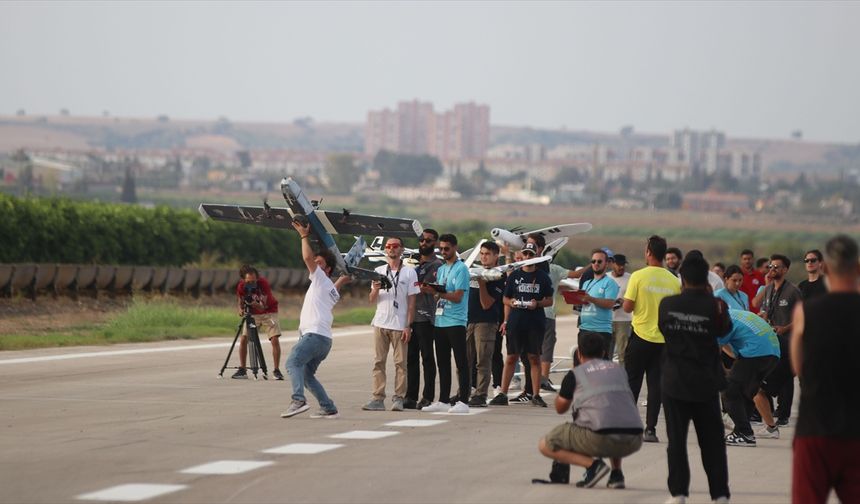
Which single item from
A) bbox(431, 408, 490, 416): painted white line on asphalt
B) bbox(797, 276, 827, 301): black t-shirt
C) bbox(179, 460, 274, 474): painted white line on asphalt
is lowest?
bbox(431, 408, 490, 416): painted white line on asphalt

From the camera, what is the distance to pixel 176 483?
11.4 metres

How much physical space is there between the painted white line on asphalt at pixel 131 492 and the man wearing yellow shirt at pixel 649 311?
5.14 metres

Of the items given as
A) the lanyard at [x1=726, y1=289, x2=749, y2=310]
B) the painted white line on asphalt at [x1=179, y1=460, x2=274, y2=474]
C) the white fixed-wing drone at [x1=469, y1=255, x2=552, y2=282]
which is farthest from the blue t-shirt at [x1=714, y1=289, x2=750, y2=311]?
the painted white line on asphalt at [x1=179, y1=460, x2=274, y2=474]

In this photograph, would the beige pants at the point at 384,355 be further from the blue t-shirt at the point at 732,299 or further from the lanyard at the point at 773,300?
the lanyard at the point at 773,300

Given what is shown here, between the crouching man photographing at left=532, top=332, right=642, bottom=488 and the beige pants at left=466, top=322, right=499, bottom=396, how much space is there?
625 centimetres

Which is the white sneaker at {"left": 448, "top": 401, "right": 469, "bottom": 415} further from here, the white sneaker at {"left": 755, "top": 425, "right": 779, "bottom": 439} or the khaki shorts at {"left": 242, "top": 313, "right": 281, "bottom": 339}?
the khaki shorts at {"left": 242, "top": 313, "right": 281, "bottom": 339}

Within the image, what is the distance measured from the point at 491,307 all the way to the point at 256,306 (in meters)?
4.03

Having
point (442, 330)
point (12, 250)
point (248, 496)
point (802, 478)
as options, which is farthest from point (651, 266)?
point (12, 250)

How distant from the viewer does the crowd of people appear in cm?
836

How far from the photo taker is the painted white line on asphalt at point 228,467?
39.4 ft

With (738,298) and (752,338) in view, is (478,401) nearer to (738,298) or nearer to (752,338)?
(738,298)

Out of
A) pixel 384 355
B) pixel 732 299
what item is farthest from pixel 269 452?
pixel 732 299

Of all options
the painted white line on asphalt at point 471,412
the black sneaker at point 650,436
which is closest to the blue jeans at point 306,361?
the painted white line on asphalt at point 471,412

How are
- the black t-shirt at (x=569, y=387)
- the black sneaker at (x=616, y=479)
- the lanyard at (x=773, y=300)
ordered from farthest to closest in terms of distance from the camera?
the lanyard at (x=773, y=300), the black sneaker at (x=616, y=479), the black t-shirt at (x=569, y=387)
